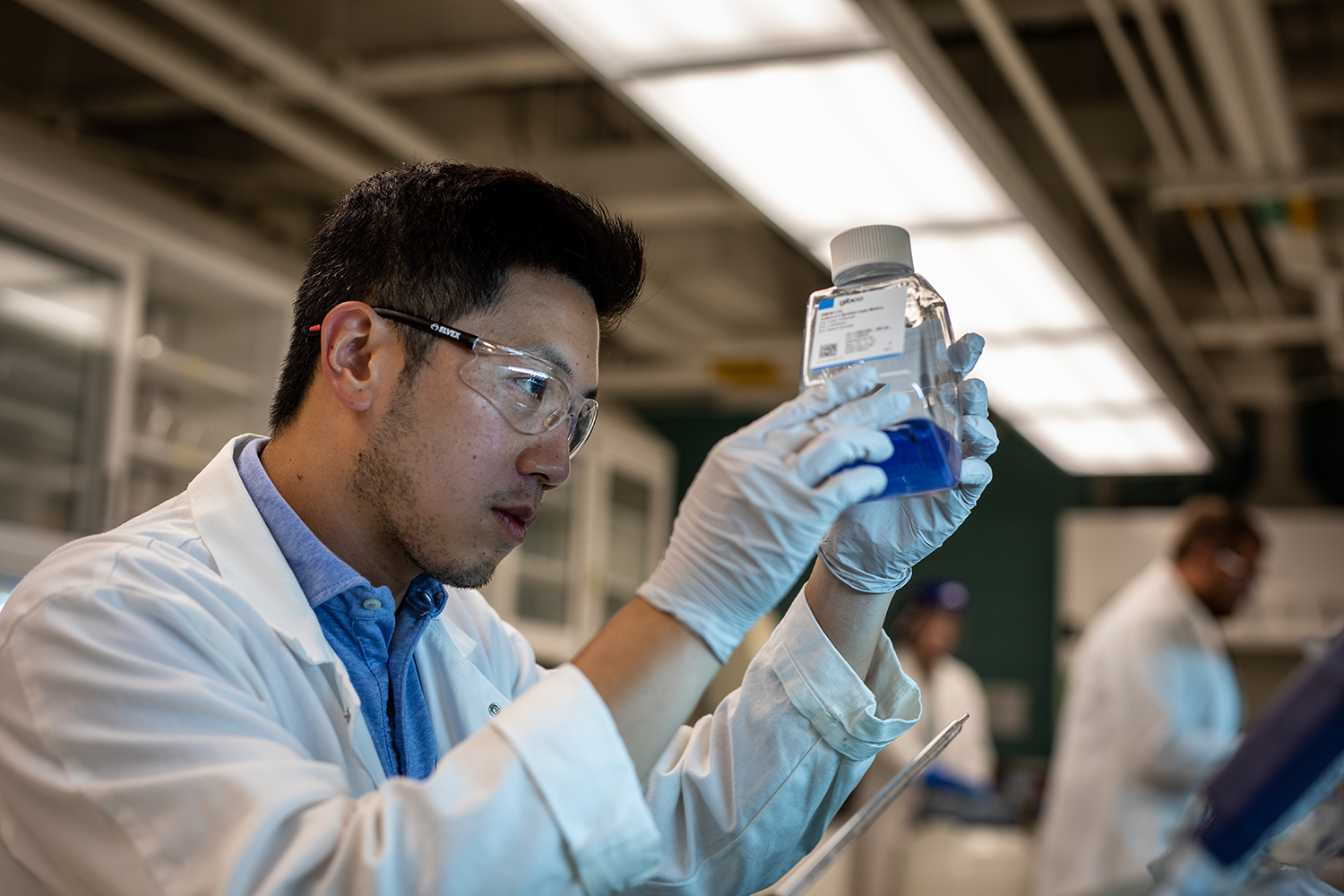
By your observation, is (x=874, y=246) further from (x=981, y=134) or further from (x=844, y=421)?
(x=981, y=134)

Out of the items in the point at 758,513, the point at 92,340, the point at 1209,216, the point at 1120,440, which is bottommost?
the point at 758,513

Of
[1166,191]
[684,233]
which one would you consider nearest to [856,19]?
[1166,191]

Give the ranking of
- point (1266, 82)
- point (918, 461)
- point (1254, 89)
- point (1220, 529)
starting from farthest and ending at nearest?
point (1220, 529)
point (1254, 89)
point (1266, 82)
point (918, 461)

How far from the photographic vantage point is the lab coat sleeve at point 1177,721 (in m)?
3.55

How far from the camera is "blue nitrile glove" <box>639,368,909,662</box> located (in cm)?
96

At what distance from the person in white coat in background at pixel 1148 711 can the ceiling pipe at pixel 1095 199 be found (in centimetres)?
91

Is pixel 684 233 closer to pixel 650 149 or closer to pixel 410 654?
pixel 650 149

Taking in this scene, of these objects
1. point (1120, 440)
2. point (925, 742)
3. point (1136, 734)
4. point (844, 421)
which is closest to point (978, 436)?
point (844, 421)

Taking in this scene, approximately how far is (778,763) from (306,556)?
500 mm

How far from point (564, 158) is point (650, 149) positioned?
28 cm

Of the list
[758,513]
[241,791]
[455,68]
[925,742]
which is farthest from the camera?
[925,742]

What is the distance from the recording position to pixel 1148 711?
3.70 meters

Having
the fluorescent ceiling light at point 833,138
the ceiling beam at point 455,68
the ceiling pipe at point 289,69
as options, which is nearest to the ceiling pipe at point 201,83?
the ceiling pipe at point 289,69

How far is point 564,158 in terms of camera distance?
4.07m
